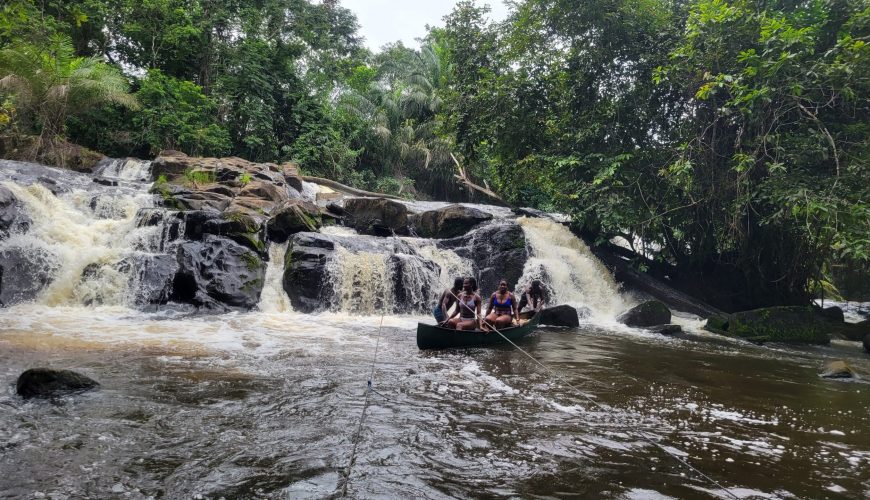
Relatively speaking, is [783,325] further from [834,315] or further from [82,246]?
[82,246]

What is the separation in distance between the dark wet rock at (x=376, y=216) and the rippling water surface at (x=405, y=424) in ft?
26.1

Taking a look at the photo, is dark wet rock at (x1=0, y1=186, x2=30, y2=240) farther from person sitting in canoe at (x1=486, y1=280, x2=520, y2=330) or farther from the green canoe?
person sitting in canoe at (x1=486, y1=280, x2=520, y2=330)

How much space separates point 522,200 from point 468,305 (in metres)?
18.5

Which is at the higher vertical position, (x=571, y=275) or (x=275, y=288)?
(x=571, y=275)

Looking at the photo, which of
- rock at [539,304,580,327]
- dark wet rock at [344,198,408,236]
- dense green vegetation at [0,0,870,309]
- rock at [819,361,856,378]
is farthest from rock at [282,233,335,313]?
rock at [819,361,856,378]

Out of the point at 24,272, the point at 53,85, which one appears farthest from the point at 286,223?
the point at 53,85

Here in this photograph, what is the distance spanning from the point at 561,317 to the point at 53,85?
1706 cm

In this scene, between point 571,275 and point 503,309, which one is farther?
point 571,275

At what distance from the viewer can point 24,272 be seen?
9273 millimetres

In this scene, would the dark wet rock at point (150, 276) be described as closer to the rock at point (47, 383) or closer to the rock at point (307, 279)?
the rock at point (307, 279)

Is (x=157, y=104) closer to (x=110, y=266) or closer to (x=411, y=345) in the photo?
(x=110, y=266)

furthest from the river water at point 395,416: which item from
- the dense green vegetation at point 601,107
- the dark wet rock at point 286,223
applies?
the dense green vegetation at point 601,107

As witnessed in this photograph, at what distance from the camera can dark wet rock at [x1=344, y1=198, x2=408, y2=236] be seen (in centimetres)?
1541

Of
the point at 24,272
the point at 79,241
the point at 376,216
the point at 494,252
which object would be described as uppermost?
the point at 376,216
